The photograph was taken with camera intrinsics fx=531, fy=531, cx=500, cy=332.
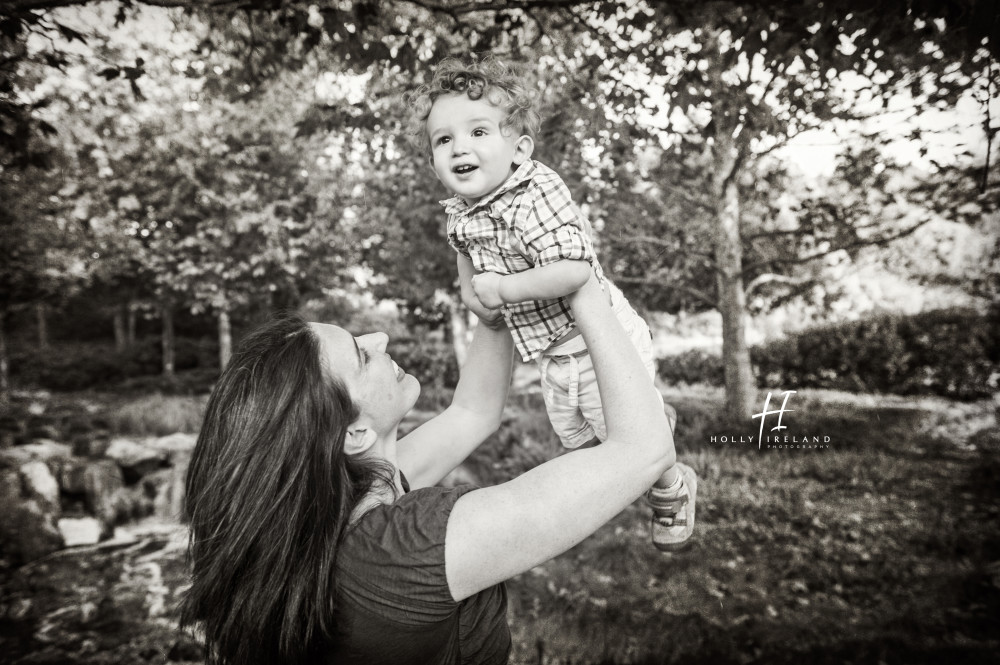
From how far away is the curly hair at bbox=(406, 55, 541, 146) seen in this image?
1.75 m

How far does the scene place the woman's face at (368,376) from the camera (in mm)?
1513

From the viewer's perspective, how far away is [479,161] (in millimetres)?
1729

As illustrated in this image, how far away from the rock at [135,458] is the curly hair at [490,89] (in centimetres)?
885

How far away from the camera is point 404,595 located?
48.1 inches

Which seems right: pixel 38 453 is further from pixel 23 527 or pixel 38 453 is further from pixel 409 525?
pixel 409 525

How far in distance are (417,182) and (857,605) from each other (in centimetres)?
614

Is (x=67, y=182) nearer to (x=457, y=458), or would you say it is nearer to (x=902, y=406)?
(x=457, y=458)

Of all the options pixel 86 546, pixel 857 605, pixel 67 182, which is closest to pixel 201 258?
pixel 67 182

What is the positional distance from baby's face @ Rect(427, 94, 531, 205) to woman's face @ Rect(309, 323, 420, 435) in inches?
23.8

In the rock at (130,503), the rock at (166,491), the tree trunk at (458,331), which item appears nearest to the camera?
the rock at (130,503)

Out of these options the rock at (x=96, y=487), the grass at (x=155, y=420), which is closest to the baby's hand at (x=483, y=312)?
the rock at (x=96, y=487)

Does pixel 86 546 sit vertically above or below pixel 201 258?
below

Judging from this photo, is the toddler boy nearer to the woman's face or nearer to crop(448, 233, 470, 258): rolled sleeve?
crop(448, 233, 470, 258): rolled sleeve

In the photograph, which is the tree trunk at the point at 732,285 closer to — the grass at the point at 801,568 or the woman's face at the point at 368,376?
the grass at the point at 801,568
